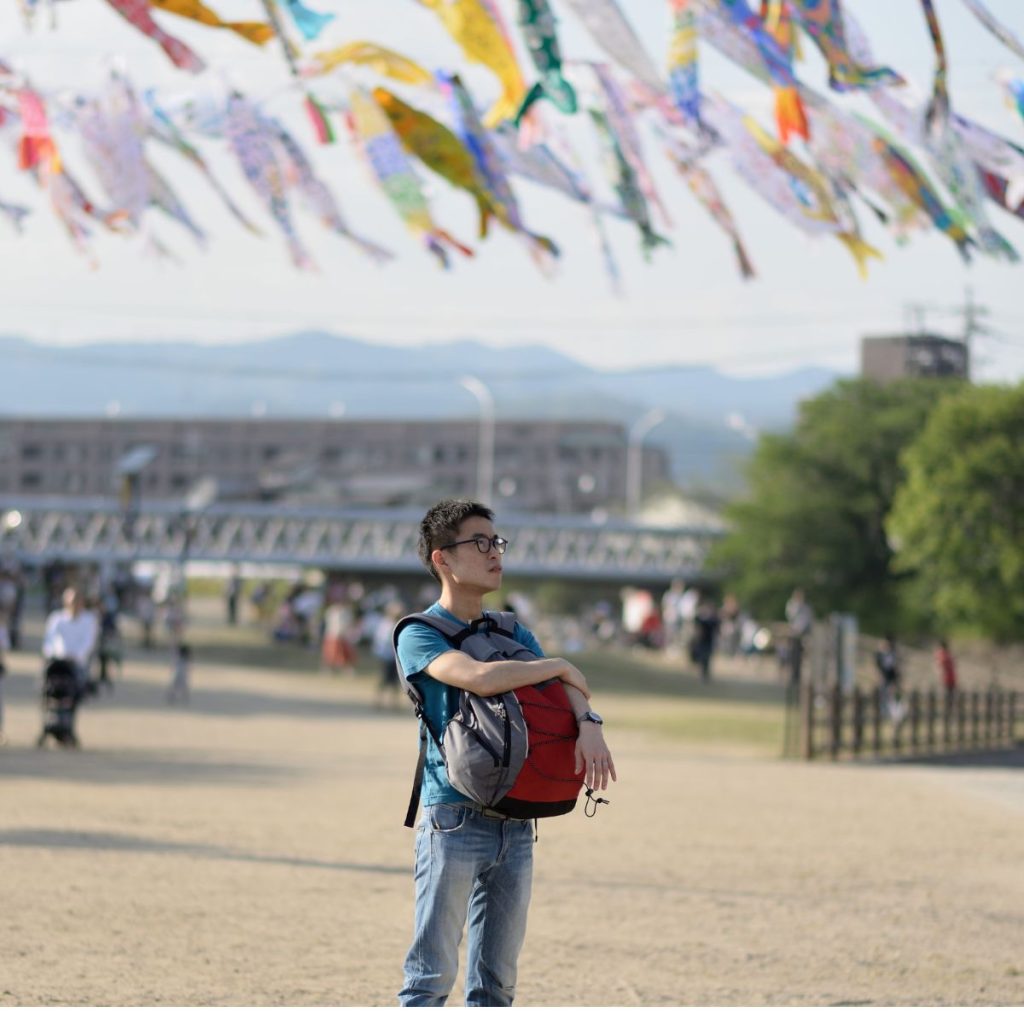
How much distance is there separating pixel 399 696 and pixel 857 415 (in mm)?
33026

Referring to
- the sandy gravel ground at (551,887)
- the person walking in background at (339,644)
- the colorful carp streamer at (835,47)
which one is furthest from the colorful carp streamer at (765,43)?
the person walking in background at (339,644)

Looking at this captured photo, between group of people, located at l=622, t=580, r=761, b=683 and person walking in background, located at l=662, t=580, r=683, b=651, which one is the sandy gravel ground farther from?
person walking in background, located at l=662, t=580, r=683, b=651

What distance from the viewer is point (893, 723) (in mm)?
22000

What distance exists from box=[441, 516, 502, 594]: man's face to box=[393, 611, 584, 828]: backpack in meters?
0.15

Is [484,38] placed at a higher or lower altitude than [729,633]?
higher

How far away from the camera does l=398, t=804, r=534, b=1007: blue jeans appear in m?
4.82

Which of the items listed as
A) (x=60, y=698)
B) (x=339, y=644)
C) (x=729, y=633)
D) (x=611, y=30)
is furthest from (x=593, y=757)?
(x=729, y=633)

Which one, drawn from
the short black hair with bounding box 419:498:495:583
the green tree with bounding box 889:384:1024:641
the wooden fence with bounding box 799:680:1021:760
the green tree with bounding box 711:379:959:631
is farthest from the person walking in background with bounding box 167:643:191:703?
the green tree with bounding box 711:379:959:631

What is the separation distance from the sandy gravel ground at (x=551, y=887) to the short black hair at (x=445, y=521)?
7.36ft

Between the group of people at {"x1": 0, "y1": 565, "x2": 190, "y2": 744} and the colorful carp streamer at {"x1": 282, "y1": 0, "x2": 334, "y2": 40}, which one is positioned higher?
the colorful carp streamer at {"x1": 282, "y1": 0, "x2": 334, "y2": 40}

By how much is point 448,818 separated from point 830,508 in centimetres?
5339

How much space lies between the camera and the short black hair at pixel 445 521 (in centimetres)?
505

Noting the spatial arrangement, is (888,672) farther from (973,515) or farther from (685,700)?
(973,515)

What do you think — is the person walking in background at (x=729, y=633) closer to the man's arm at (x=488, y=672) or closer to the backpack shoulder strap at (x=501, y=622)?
the backpack shoulder strap at (x=501, y=622)
